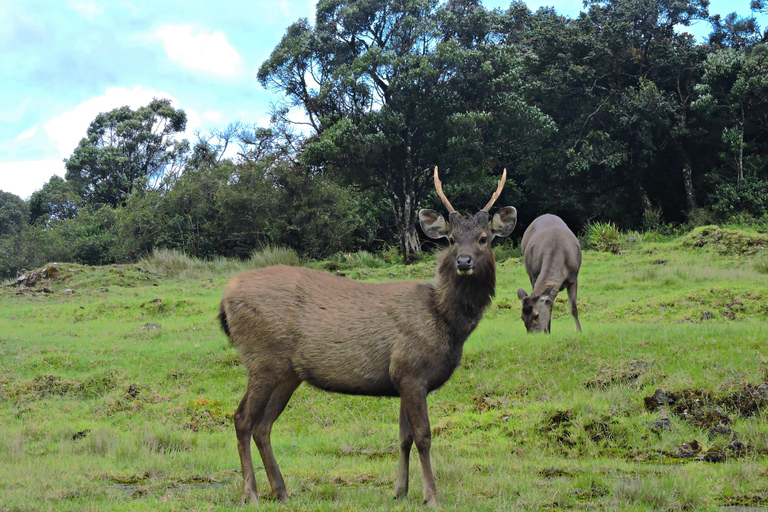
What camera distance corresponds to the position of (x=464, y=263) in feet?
17.2

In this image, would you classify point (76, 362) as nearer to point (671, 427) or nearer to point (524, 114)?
point (671, 427)

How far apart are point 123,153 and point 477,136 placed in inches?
1335

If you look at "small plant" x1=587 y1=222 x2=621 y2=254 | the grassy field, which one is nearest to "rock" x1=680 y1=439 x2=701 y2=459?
the grassy field

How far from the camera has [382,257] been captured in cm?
2811

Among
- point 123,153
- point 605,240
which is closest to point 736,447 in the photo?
point 605,240

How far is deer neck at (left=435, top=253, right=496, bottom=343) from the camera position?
540 cm

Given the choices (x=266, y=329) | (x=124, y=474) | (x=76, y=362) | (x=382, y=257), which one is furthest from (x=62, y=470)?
(x=382, y=257)

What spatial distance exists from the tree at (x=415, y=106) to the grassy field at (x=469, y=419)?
42.6ft

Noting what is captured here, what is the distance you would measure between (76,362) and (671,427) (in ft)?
29.7

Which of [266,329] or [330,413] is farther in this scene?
[330,413]

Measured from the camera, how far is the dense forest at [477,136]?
26.6 m

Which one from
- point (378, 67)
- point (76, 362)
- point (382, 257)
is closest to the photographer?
point (76, 362)

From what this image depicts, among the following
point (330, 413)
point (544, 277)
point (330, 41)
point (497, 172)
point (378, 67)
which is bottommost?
point (330, 413)

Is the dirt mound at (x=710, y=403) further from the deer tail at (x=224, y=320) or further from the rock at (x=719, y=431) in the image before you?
the deer tail at (x=224, y=320)
